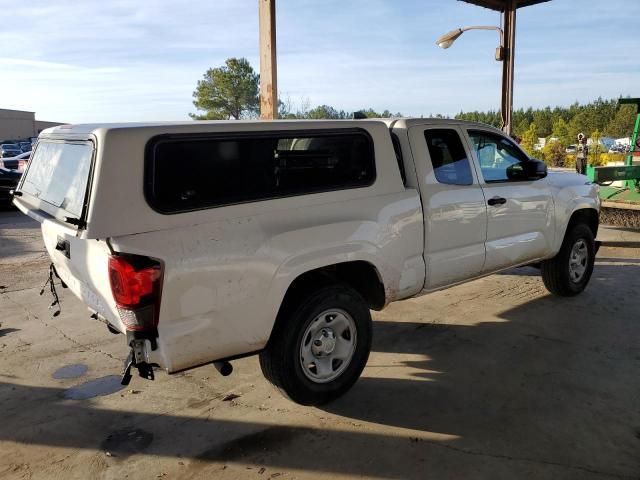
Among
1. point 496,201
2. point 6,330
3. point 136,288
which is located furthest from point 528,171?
point 6,330

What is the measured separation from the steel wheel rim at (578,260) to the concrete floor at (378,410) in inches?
A: 24.3

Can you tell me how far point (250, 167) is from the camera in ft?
10.3

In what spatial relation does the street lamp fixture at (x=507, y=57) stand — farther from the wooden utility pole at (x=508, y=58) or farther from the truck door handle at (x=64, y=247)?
the truck door handle at (x=64, y=247)

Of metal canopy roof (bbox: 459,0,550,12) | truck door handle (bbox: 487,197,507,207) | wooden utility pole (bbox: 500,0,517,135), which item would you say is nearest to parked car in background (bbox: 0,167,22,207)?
metal canopy roof (bbox: 459,0,550,12)

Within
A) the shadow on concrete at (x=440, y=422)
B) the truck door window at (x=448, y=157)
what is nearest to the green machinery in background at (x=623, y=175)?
the shadow on concrete at (x=440, y=422)

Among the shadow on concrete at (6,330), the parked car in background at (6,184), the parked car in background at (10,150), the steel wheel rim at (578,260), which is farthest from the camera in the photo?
the parked car in background at (10,150)

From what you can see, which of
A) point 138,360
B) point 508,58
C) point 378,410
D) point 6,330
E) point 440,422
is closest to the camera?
point 138,360

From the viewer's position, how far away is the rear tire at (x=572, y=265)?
570 centimetres

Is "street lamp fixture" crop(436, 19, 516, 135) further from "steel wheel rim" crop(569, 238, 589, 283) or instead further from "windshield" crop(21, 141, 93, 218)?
"windshield" crop(21, 141, 93, 218)

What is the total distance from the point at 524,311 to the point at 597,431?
2.37 m

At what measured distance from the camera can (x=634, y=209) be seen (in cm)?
923

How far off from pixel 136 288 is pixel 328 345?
1.43 meters

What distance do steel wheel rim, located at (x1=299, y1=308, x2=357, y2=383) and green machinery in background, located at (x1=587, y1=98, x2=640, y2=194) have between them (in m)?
7.37

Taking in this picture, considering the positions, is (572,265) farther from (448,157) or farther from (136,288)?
(136,288)
